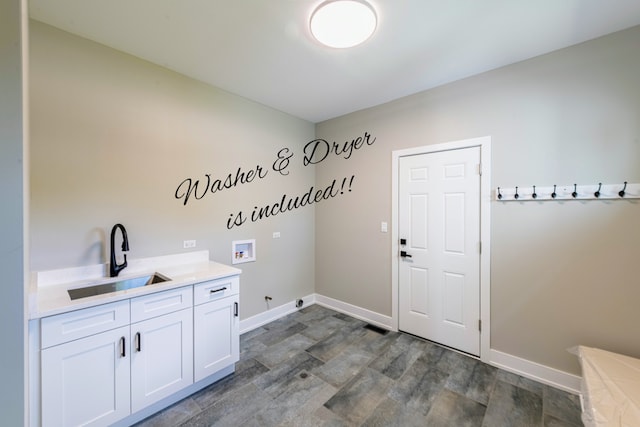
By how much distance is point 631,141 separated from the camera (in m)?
1.79

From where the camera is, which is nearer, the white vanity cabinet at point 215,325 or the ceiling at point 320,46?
the ceiling at point 320,46

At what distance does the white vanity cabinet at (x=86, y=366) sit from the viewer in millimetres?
1353

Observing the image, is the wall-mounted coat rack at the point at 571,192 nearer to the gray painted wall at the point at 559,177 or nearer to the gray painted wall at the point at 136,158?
the gray painted wall at the point at 559,177

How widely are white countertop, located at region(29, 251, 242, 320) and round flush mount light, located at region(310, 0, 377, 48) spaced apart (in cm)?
200

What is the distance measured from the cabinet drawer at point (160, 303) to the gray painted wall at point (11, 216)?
2.32ft

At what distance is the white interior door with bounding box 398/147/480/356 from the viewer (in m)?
2.46

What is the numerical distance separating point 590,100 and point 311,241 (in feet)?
10.6

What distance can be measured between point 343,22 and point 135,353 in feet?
8.59

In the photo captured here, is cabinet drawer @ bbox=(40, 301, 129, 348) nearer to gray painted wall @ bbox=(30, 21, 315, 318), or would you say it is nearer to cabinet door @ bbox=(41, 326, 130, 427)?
cabinet door @ bbox=(41, 326, 130, 427)

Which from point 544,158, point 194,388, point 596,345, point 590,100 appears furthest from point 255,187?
point 596,345

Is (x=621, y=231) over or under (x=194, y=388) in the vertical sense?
over

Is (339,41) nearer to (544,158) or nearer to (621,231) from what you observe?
(544,158)

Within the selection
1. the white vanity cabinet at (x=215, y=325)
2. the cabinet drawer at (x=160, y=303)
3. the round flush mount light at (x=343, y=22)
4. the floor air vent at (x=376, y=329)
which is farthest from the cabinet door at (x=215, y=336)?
the round flush mount light at (x=343, y=22)

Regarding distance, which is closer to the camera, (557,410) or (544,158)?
(557,410)
